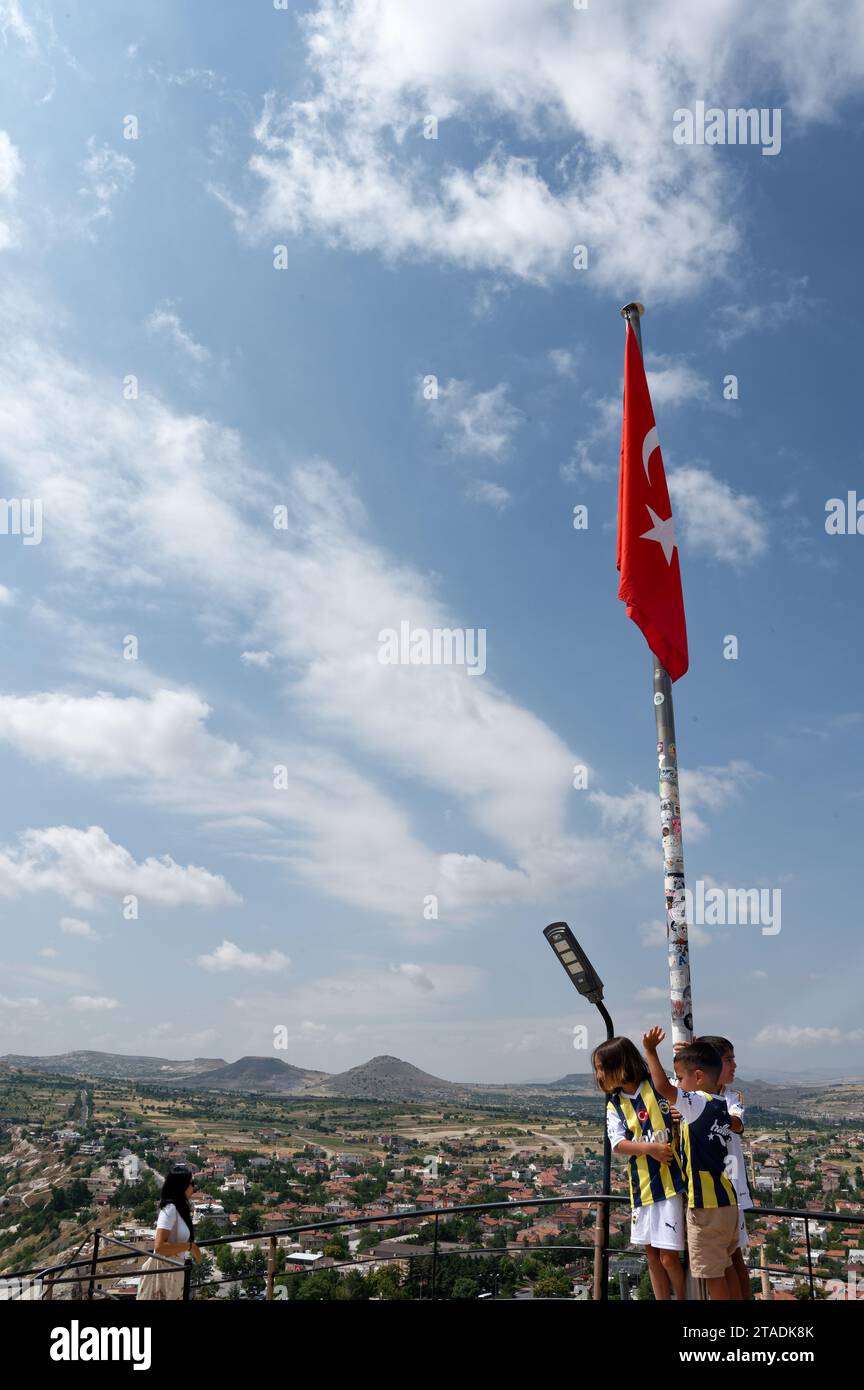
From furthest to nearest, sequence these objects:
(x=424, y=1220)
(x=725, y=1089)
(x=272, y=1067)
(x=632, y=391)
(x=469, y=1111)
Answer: (x=272, y=1067) → (x=469, y=1111) → (x=632, y=391) → (x=424, y=1220) → (x=725, y=1089)

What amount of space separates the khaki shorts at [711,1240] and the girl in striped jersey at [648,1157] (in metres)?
0.10

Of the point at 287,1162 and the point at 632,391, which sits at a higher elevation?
the point at 632,391

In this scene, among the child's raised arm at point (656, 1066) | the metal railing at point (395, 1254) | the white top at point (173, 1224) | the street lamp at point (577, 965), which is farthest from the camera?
the street lamp at point (577, 965)

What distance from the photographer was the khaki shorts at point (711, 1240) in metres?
4.46

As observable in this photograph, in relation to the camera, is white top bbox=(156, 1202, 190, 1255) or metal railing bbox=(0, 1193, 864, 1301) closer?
metal railing bbox=(0, 1193, 864, 1301)

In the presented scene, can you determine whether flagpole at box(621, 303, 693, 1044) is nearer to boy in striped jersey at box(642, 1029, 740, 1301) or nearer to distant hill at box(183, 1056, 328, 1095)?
boy in striped jersey at box(642, 1029, 740, 1301)

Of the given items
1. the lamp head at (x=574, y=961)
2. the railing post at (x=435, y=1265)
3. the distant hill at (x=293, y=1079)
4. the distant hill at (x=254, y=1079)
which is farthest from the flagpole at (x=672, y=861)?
the distant hill at (x=254, y=1079)

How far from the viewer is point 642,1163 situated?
4.59 m

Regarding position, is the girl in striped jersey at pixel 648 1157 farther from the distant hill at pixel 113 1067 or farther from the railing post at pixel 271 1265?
the distant hill at pixel 113 1067

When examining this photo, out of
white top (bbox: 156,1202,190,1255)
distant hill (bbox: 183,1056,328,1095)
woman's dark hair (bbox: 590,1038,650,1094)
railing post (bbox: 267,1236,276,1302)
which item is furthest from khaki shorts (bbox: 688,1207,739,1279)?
distant hill (bbox: 183,1056,328,1095)

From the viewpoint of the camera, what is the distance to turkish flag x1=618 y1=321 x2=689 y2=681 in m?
7.13
